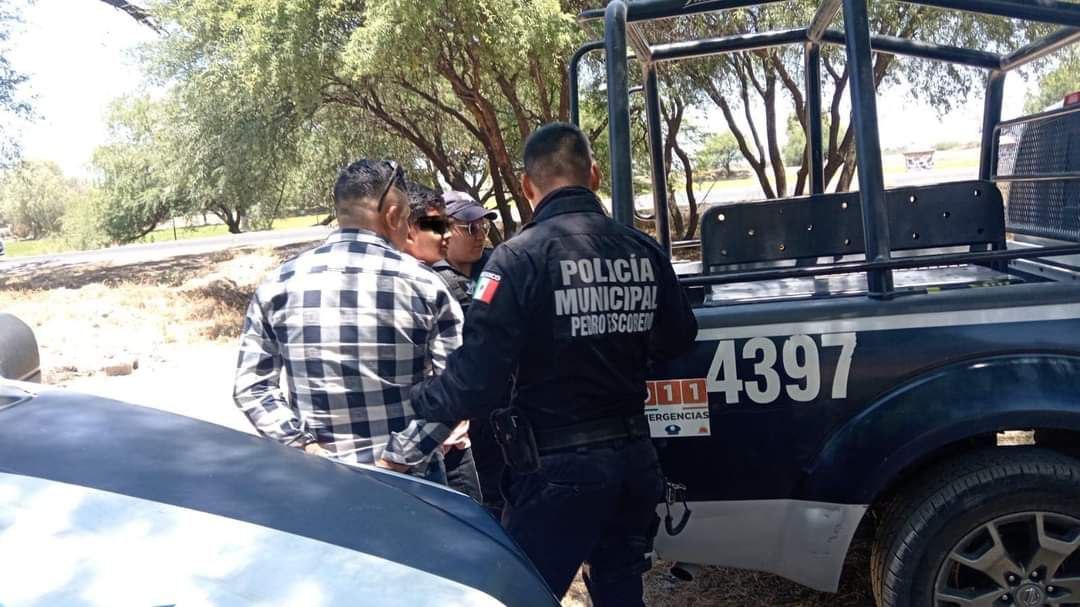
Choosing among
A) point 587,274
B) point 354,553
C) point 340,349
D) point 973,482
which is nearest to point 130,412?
point 340,349

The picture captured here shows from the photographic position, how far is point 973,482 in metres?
2.57

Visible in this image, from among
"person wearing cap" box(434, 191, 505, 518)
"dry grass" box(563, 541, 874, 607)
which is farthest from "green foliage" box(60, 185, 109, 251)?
"dry grass" box(563, 541, 874, 607)

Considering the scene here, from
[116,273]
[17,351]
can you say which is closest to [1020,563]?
[17,351]

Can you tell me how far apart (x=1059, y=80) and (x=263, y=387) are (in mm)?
15624

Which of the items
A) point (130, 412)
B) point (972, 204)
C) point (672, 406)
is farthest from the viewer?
point (972, 204)

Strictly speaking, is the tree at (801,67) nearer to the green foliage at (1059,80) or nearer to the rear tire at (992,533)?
the green foliage at (1059,80)

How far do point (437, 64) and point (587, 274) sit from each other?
9.88 meters

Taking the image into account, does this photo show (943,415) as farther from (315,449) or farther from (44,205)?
(44,205)

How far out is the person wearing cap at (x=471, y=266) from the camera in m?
3.30

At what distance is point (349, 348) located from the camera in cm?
242

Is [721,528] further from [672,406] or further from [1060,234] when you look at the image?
[1060,234]

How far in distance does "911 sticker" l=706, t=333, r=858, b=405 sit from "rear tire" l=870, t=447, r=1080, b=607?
0.43 metres

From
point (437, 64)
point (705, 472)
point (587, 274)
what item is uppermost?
point (437, 64)

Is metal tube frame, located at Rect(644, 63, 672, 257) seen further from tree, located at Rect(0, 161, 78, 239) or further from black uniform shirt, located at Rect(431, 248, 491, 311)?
tree, located at Rect(0, 161, 78, 239)
